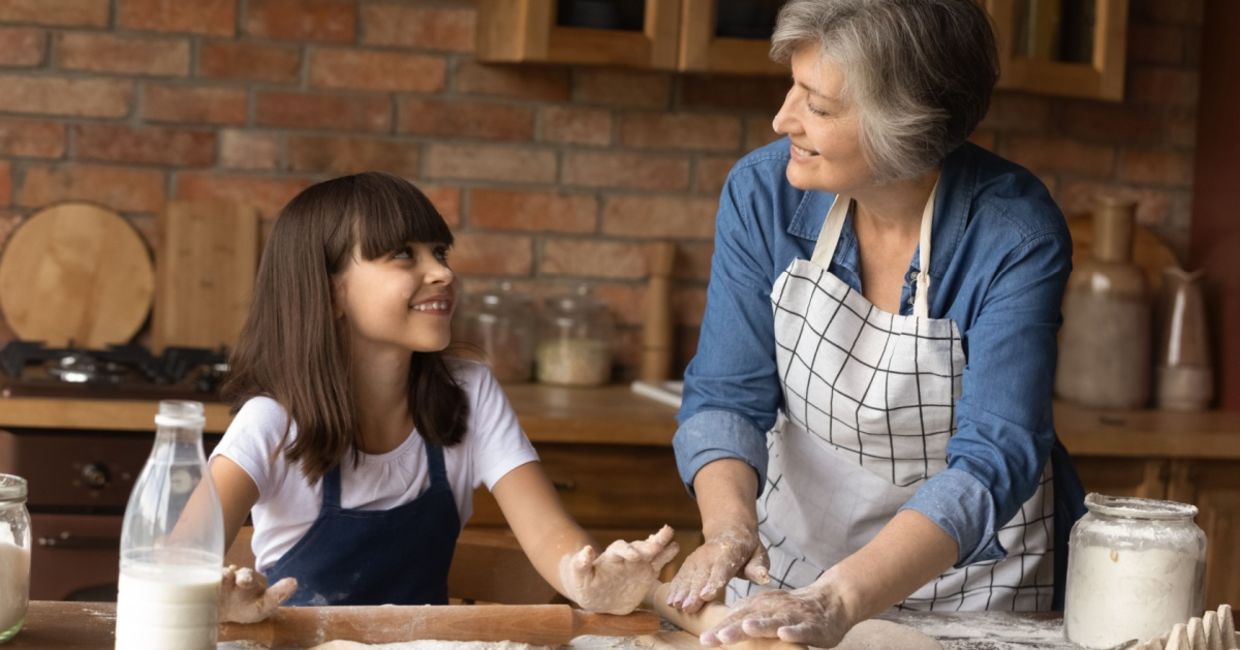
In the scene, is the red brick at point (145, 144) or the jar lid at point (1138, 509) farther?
the red brick at point (145, 144)

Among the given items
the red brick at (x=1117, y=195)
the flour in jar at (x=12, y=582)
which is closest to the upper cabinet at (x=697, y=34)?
the red brick at (x=1117, y=195)

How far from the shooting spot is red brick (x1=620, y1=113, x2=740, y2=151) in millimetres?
3035

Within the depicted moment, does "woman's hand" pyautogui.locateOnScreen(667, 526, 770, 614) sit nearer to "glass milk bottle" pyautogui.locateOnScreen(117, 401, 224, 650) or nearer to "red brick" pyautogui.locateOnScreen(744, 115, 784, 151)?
"glass milk bottle" pyautogui.locateOnScreen(117, 401, 224, 650)

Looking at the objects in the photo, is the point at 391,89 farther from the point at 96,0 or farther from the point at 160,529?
the point at 160,529

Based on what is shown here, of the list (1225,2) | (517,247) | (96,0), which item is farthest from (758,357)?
(1225,2)

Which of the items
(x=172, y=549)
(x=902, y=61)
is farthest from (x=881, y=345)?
(x=172, y=549)

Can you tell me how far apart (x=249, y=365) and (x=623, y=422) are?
929 mm

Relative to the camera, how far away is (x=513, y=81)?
117 inches

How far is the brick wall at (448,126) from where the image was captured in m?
2.84

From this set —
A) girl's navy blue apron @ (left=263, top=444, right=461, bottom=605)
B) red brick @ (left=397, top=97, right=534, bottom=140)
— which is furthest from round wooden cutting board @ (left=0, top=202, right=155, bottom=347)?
girl's navy blue apron @ (left=263, top=444, right=461, bottom=605)

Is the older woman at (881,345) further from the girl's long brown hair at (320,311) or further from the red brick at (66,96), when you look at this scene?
the red brick at (66,96)

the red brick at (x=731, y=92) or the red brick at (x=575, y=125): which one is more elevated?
the red brick at (x=731, y=92)

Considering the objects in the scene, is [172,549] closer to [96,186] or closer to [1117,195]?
[96,186]

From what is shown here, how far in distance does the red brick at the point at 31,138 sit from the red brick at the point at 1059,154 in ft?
6.26
